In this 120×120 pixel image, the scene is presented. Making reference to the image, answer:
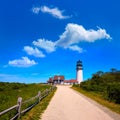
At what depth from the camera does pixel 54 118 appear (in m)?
13.7

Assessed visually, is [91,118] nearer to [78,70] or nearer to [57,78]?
[78,70]

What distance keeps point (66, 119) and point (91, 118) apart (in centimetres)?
152

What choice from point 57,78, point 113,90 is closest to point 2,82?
point 57,78

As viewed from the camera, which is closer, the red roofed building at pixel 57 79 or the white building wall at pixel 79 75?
the white building wall at pixel 79 75

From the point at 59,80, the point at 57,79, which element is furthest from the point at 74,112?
the point at 59,80

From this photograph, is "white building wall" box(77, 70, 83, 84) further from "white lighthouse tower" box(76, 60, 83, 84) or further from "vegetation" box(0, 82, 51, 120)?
"vegetation" box(0, 82, 51, 120)

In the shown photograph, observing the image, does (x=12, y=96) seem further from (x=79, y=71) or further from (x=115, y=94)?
(x=79, y=71)

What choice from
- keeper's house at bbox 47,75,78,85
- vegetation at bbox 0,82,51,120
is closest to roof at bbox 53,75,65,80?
keeper's house at bbox 47,75,78,85

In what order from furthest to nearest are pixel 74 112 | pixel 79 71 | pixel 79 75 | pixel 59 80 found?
pixel 59 80
pixel 79 75
pixel 79 71
pixel 74 112

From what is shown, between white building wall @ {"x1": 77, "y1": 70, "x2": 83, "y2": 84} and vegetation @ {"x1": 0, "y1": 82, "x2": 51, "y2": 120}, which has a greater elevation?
white building wall @ {"x1": 77, "y1": 70, "x2": 83, "y2": 84}

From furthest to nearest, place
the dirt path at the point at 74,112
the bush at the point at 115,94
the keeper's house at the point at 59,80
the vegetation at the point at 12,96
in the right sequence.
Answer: the keeper's house at the point at 59,80 → the bush at the point at 115,94 → the dirt path at the point at 74,112 → the vegetation at the point at 12,96

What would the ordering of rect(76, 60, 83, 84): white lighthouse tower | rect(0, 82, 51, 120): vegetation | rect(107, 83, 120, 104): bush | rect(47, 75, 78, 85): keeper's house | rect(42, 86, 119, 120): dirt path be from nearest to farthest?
rect(0, 82, 51, 120): vegetation, rect(42, 86, 119, 120): dirt path, rect(107, 83, 120, 104): bush, rect(76, 60, 83, 84): white lighthouse tower, rect(47, 75, 78, 85): keeper's house

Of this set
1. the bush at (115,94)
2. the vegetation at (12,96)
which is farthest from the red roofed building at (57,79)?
the bush at (115,94)

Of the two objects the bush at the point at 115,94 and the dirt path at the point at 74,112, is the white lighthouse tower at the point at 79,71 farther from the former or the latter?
the dirt path at the point at 74,112
